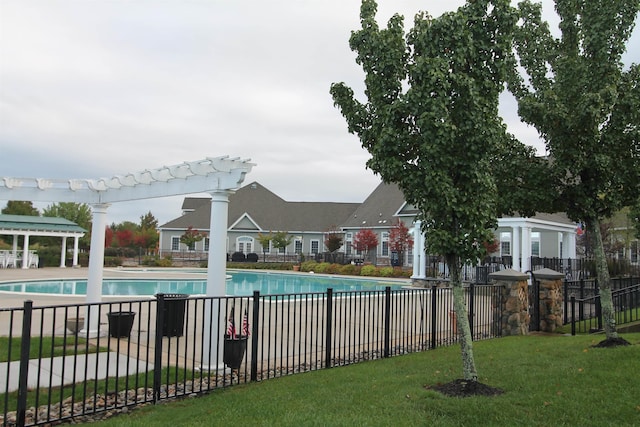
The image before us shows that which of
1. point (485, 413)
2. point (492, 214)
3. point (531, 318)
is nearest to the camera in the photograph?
point (485, 413)

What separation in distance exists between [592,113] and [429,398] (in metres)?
5.01

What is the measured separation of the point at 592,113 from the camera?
7379 millimetres

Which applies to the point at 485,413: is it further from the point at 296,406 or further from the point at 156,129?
the point at 156,129

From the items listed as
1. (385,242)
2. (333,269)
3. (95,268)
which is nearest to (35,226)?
(333,269)

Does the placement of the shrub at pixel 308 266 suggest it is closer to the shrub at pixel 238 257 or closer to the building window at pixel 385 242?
the building window at pixel 385 242

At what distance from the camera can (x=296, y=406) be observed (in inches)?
Result: 201

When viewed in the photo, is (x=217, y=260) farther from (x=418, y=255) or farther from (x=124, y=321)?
(x=418, y=255)

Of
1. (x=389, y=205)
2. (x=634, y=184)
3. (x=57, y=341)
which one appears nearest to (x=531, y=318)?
(x=634, y=184)

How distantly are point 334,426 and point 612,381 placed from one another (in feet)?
12.1

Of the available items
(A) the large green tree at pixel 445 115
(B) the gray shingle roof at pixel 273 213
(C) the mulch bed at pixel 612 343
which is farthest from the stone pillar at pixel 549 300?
(B) the gray shingle roof at pixel 273 213

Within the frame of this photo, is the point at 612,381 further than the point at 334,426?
Yes

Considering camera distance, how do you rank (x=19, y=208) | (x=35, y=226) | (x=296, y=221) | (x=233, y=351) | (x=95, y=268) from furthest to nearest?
(x=19, y=208) < (x=296, y=221) < (x=35, y=226) < (x=95, y=268) < (x=233, y=351)

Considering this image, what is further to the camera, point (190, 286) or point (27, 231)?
point (27, 231)

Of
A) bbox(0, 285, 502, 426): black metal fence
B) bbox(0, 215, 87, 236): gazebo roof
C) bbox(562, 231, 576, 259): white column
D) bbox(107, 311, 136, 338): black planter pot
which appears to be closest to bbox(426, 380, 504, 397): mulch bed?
bbox(0, 285, 502, 426): black metal fence
